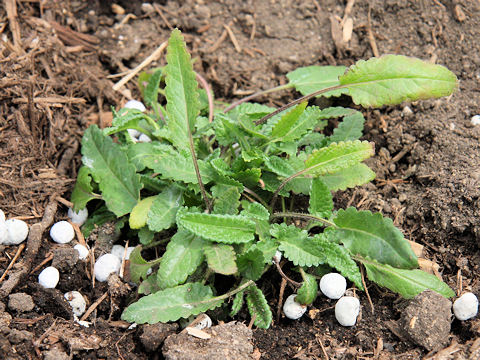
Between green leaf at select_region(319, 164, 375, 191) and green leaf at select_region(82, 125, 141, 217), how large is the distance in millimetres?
908

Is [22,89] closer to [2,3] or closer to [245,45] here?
[2,3]

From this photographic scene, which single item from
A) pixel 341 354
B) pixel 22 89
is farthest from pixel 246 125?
pixel 22 89

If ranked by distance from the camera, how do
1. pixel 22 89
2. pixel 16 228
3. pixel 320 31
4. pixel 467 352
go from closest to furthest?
1. pixel 467 352
2. pixel 16 228
3. pixel 22 89
4. pixel 320 31

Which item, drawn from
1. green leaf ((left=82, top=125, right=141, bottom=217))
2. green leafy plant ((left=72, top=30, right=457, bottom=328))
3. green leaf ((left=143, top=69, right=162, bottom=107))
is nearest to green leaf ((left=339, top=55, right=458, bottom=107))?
green leafy plant ((left=72, top=30, right=457, bottom=328))

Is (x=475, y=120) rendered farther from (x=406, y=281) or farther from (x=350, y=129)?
(x=406, y=281)

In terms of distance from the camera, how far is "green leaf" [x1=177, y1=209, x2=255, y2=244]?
1993mm

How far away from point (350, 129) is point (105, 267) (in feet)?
4.44

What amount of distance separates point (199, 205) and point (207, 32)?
130 cm

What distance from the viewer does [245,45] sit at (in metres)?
3.01

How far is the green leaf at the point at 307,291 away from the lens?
2012 mm

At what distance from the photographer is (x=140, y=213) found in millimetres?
2217

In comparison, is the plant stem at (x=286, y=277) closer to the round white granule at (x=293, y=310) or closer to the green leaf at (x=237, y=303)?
the round white granule at (x=293, y=310)

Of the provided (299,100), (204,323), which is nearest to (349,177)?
(299,100)

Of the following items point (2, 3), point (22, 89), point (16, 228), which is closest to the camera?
point (16, 228)
